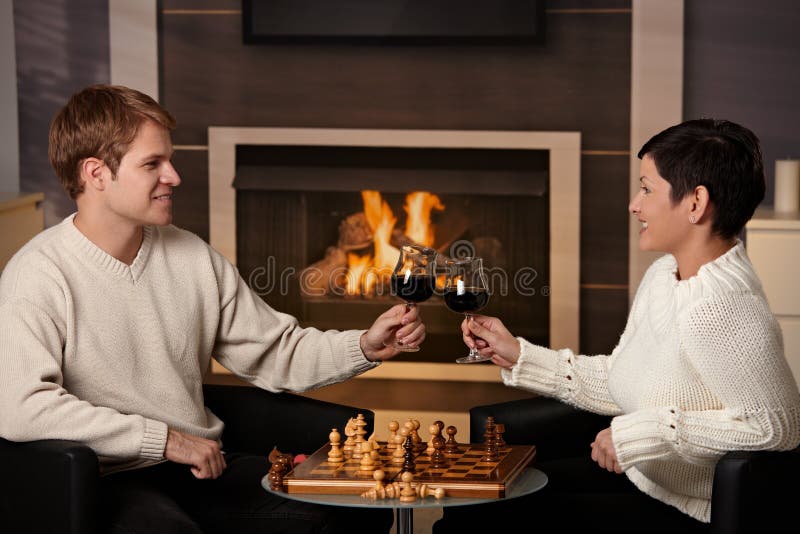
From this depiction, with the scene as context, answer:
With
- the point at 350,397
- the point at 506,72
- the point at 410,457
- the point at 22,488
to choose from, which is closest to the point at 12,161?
the point at 350,397

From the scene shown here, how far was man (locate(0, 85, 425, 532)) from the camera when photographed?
7.00 ft

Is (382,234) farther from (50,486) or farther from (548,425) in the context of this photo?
(50,486)

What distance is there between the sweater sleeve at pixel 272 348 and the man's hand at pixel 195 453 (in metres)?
0.35

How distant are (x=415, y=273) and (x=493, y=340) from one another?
0.33 metres

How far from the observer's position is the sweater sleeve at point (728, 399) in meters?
1.99

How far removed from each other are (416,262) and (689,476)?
654 mm

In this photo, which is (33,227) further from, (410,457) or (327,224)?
(410,457)

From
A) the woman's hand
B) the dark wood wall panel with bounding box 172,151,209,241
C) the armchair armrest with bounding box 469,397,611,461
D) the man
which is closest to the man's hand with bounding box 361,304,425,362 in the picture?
the man

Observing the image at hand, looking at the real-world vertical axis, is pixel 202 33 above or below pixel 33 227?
above

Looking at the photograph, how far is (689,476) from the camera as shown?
2.16 m

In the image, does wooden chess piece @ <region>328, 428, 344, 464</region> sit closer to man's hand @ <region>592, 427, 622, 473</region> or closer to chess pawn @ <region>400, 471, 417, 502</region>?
chess pawn @ <region>400, 471, 417, 502</region>

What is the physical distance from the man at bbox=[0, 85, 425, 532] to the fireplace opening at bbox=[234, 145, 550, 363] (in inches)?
72.1

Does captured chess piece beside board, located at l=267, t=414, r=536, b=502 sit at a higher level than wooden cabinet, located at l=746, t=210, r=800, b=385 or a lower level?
lower

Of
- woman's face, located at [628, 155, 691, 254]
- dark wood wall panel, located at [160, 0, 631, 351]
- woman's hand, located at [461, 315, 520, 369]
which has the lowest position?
woman's hand, located at [461, 315, 520, 369]
